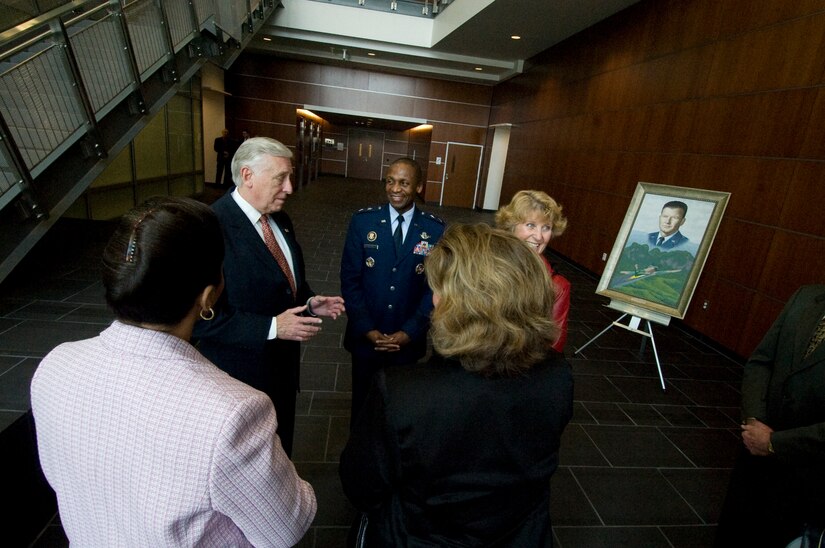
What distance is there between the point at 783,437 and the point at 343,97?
12952 mm

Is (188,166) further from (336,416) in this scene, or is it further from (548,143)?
(336,416)

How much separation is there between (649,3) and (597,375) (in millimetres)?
5311

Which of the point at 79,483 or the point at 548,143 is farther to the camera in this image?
the point at 548,143

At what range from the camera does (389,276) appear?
7.07ft

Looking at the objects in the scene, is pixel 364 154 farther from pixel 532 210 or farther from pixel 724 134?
pixel 532 210

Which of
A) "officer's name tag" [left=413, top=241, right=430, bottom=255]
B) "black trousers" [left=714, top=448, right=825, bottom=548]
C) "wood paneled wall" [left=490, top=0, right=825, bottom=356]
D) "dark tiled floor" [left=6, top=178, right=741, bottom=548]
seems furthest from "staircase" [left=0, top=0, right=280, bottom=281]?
"wood paneled wall" [left=490, top=0, right=825, bottom=356]

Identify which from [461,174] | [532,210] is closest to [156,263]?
[532,210]

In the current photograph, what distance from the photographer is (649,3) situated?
5926 millimetres

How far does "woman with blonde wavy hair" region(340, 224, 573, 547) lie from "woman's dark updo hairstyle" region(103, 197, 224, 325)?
432mm

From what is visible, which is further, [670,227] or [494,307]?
[670,227]

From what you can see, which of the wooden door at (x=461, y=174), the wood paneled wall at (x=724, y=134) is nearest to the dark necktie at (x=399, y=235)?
the wood paneled wall at (x=724, y=134)

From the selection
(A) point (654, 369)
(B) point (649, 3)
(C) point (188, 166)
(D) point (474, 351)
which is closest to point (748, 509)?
(D) point (474, 351)

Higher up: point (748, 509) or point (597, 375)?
point (748, 509)

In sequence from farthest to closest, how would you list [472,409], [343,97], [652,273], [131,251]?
1. [343,97]
2. [652,273]
3. [472,409]
4. [131,251]
